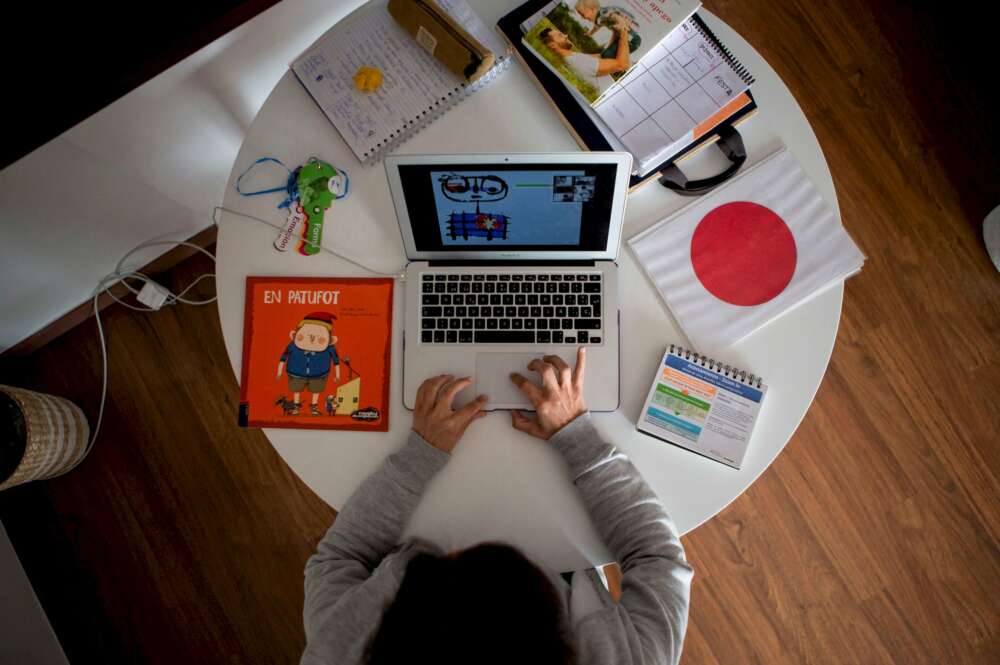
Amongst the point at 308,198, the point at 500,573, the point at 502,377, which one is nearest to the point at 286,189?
the point at 308,198

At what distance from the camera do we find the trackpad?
1021mm

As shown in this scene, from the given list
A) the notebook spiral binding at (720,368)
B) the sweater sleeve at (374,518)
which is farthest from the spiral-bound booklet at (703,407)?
the sweater sleeve at (374,518)

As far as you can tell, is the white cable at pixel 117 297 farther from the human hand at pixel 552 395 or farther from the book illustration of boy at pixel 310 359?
the human hand at pixel 552 395

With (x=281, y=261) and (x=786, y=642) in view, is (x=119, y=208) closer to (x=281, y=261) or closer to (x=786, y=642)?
(x=281, y=261)

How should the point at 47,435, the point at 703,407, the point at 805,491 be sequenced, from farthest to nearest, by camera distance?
the point at 805,491 → the point at 47,435 → the point at 703,407

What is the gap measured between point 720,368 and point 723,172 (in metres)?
0.33

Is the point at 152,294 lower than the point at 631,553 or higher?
higher

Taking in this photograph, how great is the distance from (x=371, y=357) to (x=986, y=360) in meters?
1.63

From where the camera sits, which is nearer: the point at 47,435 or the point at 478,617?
the point at 478,617

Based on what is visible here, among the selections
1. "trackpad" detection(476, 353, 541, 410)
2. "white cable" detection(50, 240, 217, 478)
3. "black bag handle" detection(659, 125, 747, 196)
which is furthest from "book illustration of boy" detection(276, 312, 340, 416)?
"white cable" detection(50, 240, 217, 478)

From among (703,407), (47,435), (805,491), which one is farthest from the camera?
(805,491)

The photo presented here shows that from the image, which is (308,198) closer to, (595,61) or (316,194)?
(316,194)

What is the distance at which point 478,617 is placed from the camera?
2.49ft

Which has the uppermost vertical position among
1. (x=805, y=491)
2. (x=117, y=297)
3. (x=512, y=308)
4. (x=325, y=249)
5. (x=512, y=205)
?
(x=117, y=297)
